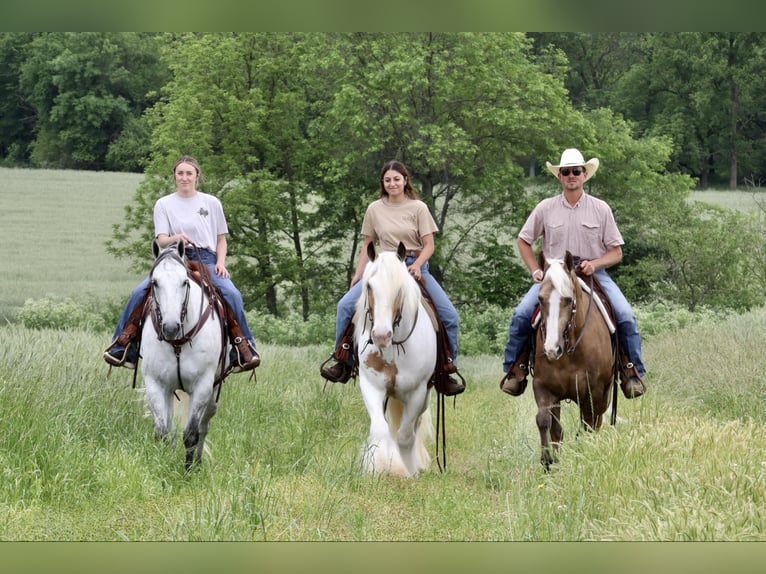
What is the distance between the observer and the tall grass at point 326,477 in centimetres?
611

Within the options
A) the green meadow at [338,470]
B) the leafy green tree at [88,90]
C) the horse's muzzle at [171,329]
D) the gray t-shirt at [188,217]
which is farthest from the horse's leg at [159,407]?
the leafy green tree at [88,90]

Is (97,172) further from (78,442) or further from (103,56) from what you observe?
(78,442)

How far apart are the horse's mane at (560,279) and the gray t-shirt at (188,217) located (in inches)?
117

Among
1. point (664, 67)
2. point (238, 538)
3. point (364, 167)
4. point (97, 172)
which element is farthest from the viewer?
point (97, 172)

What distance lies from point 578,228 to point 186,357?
135 inches

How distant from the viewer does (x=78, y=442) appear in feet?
26.2

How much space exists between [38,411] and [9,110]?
40564 millimetres

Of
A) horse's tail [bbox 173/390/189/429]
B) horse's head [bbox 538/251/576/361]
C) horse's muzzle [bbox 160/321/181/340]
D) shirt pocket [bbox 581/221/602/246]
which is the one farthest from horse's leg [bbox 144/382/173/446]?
shirt pocket [bbox 581/221/602/246]

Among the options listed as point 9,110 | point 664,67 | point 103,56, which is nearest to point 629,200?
point 664,67

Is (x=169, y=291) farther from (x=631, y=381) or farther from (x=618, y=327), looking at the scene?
(x=631, y=381)

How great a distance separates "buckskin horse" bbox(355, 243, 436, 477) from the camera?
26.9ft

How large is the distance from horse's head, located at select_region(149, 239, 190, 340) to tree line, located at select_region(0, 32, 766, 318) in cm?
2307

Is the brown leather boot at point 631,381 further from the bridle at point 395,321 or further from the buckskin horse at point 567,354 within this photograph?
the bridle at point 395,321

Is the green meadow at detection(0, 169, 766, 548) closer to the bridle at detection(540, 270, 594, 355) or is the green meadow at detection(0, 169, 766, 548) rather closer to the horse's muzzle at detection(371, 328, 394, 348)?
the bridle at detection(540, 270, 594, 355)
